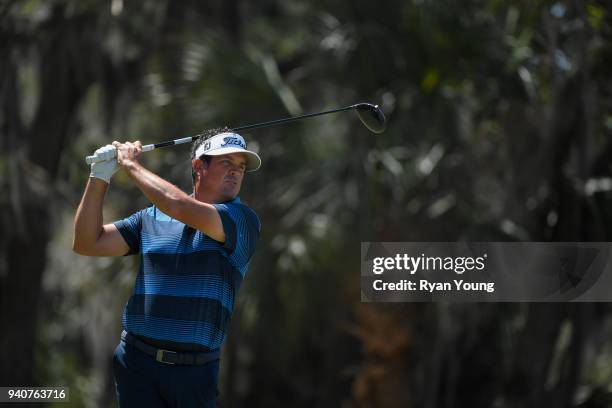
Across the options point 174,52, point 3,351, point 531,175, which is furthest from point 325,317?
point 3,351

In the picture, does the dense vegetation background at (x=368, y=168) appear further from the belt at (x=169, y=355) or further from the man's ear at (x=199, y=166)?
the belt at (x=169, y=355)

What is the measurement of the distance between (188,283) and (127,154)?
0.49 meters

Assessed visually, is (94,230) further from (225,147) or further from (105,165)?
(225,147)

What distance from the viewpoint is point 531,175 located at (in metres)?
7.53

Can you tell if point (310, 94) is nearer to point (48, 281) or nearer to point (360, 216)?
point (360, 216)

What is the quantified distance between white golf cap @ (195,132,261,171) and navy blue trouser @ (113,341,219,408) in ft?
2.29

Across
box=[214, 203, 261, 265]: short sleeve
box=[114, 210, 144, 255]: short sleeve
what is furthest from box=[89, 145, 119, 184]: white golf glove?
box=[214, 203, 261, 265]: short sleeve

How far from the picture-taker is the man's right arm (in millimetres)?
3289

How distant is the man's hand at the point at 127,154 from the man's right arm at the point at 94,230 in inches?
4.1

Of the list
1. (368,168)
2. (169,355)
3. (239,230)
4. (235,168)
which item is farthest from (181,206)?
(368,168)

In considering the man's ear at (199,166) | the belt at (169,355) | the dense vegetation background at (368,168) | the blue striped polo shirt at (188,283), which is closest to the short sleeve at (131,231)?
the blue striped polo shirt at (188,283)

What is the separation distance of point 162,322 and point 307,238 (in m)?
4.64

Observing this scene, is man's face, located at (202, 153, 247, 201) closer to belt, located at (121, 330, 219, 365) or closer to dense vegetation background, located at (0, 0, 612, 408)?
belt, located at (121, 330, 219, 365)

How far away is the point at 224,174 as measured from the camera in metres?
3.36
